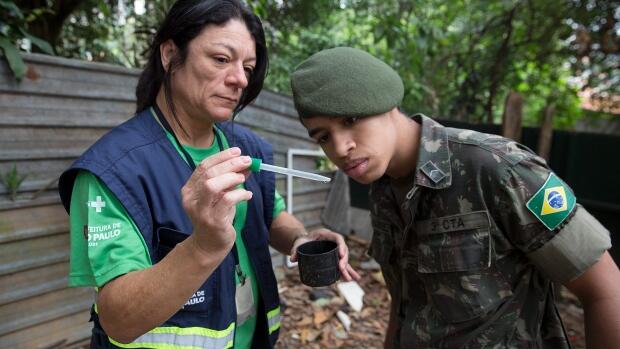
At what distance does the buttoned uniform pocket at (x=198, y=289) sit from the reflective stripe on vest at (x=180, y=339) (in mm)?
67

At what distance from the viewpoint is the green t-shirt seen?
1178 mm

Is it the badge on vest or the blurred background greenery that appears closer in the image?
the badge on vest

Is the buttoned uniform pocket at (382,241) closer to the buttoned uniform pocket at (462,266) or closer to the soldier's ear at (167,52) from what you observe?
the buttoned uniform pocket at (462,266)

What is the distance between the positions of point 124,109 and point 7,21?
3.07 feet

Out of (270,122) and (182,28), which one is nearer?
(182,28)

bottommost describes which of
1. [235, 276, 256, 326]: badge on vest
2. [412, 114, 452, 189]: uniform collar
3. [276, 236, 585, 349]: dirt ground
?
[276, 236, 585, 349]: dirt ground

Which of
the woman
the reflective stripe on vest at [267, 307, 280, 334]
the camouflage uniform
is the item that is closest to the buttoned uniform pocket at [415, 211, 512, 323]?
the camouflage uniform

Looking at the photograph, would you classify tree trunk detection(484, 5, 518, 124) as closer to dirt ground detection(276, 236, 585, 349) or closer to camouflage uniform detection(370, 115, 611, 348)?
dirt ground detection(276, 236, 585, 349)

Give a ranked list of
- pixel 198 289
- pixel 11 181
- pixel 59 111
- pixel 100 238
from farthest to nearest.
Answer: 1. pixel 59 111
2. pixel 11 181
3. pixel 198 289
4. pixel 100 238

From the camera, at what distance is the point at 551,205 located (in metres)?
1.34

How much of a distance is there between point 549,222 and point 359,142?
646mm

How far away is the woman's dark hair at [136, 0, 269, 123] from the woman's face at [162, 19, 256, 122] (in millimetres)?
22

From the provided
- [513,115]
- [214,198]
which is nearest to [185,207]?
[214,198]

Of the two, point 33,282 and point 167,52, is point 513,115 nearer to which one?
point 167,52
